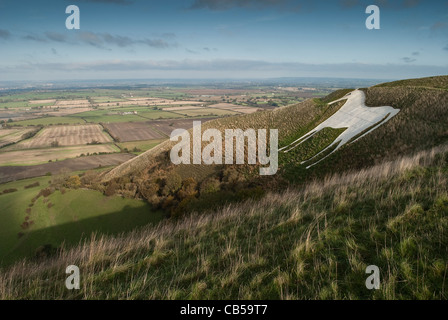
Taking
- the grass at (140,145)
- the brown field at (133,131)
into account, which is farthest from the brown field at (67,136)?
the grass at (140,145)

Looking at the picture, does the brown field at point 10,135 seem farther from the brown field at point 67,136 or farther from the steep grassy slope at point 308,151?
the steep grassy slope at point 308,151

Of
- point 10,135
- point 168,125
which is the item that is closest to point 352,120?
point 168,125

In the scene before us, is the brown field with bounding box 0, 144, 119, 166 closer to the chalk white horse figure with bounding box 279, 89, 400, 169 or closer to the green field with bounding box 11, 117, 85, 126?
the green field with bounding box 11, 117, 85, 126

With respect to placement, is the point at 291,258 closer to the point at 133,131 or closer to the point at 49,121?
the point at 133,131

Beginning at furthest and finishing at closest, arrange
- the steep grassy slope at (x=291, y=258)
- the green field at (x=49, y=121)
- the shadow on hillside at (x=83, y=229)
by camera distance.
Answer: the green field at (x=49, y=121)
the shadow on hillside at (x=83, y=229)
the steep grassy slope at (x=291, y=258)
